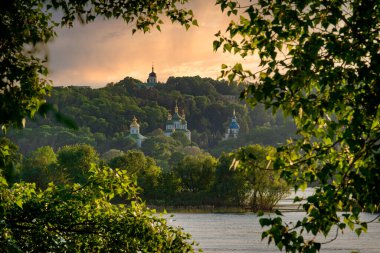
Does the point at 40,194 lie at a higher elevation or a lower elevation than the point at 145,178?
higher

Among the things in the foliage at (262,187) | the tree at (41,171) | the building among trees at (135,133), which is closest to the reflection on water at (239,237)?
the foliage at (262,187)

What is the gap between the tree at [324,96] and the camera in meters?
5.37

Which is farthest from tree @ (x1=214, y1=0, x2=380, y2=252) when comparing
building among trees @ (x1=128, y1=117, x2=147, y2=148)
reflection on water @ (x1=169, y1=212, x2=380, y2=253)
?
building among trees @ (x1=128, y1=117, x2=147, y2=148)

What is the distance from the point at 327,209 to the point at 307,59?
122 cm

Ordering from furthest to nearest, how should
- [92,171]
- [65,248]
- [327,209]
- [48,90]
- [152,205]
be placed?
[152,205] < [92,171] < [65,248] < [48,90] < [327,209]

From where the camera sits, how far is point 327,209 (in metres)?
5.50

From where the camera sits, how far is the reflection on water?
134 feet

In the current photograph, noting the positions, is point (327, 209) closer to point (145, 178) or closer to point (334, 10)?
point (334, 10)

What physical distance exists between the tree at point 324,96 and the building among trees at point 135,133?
150 metres

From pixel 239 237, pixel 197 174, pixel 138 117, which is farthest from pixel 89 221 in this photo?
pixel 138 117

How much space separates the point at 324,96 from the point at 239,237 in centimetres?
4146

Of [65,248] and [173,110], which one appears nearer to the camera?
[65,248]

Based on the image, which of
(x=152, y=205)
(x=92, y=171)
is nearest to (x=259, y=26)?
(x=92, y=171)

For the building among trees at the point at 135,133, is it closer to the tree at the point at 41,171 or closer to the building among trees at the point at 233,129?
the building among trees at the point at 233,129
